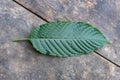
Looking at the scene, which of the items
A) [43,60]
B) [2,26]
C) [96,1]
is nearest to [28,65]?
[43,60]

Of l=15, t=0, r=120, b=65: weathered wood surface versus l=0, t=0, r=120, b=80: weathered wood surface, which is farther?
l=15, t=0, r=120, b=65: weathered wood surface

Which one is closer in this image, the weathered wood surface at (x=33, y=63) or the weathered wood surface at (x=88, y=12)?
the weathered wood surface at (x=33, y=63)

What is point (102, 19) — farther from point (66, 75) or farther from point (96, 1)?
point (66, 75)

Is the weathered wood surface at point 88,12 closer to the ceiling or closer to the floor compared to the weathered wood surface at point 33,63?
closer to the ceiling

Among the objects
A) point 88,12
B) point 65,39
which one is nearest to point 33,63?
point 65,39

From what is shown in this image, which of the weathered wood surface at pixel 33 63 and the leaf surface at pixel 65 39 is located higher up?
the leaf surface at pixel 65 39
